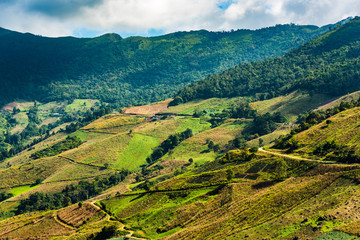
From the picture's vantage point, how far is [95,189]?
16388 cm

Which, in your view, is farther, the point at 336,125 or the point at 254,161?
the point at 336,125

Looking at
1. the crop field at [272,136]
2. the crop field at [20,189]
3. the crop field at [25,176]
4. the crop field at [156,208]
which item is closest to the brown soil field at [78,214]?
the crop field at [156,208]

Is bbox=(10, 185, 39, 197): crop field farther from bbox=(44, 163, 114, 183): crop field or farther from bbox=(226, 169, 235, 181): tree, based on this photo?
bbox=(226, 169, 235, 181): tree

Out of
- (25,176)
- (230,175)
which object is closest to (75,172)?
(25,176)

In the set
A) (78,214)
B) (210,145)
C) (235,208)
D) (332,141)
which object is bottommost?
(78,214)

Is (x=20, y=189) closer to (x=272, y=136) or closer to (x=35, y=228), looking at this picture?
(x=35, y=228)

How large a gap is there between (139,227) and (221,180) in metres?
26.2

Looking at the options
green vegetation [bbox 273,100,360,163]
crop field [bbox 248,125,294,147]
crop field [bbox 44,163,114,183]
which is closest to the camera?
green vegetation [bbox 273,100,360,163]

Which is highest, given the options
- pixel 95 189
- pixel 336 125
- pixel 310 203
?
pixel 336 125

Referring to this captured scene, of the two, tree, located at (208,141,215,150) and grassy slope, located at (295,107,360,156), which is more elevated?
grassy slope, located at (295,107,360,156)

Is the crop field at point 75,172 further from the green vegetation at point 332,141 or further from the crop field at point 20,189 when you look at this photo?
the green vegetation at point 332,141

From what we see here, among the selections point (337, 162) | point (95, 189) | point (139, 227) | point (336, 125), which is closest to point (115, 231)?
point (139, 227)

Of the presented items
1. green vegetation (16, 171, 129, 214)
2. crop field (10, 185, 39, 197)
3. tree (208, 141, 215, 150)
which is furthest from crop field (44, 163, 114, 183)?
tree (208, 141, 215, 150)

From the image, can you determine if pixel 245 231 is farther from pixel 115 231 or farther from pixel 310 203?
pixel 115 231
